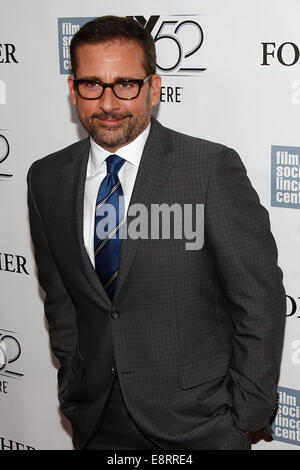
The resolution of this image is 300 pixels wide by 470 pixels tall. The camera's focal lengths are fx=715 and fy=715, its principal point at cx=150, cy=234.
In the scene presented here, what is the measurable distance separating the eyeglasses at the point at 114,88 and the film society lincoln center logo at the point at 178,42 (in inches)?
17.3

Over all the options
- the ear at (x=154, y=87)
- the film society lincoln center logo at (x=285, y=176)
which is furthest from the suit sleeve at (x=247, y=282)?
the film society lincoln center logo at (x=285, y=176)

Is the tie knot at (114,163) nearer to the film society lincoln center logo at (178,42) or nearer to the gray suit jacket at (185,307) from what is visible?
the gray suit jacket at (185,307)

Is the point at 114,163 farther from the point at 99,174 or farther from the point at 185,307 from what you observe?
the point at 185,307

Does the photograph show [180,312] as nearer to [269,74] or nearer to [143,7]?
[269,74]

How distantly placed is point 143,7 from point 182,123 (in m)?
0.39

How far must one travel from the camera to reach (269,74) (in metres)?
2.11

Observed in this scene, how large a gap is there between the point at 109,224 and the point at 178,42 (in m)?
0.70

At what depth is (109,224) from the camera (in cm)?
189

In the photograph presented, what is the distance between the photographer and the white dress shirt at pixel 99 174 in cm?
189

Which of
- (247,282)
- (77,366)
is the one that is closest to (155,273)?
(247,282)

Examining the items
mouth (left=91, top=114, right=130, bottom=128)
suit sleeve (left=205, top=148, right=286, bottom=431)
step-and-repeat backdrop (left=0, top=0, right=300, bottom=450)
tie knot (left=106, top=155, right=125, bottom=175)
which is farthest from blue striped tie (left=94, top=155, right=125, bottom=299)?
step-and-repeat backdrop (left=0, top=0, right=300, bottom=450)

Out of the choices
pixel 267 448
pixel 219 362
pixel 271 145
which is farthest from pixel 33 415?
pixel 271 145

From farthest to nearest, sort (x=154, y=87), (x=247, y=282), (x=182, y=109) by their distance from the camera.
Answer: (x=182, y=109) < (x=154, y=87) < (x=247, y=282)

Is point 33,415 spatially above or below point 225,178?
below
